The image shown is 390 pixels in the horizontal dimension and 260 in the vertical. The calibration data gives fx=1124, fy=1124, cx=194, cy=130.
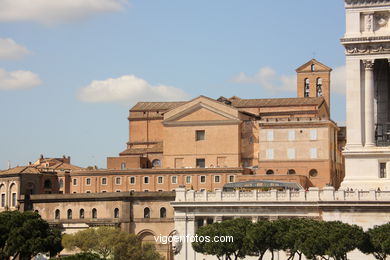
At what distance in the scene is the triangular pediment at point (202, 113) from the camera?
124 metres

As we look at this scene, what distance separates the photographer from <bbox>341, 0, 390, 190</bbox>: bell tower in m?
88.1

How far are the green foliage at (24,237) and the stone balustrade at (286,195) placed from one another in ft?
37.3

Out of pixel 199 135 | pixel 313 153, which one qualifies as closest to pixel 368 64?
pixel 313 153

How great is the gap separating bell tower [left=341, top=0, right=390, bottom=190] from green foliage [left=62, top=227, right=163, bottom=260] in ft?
78.8

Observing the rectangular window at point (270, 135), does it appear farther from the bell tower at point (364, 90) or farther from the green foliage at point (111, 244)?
the bell tower at point (364, 90)

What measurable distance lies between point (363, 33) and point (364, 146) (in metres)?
8.91

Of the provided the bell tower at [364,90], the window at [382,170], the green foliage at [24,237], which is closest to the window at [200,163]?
the green foliage at [24,237]

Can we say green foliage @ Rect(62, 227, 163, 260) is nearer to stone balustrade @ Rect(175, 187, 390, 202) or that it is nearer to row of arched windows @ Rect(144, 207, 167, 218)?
row of arched windows @ Rect(144, 207, 167, 218)

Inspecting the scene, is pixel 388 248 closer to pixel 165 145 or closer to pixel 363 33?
pixel 363 33

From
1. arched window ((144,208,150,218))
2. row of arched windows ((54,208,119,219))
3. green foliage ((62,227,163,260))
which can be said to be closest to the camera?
green foliage ((62,227,163,260))

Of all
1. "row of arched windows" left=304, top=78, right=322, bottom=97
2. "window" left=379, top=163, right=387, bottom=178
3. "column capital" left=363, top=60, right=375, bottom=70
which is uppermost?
"row of arched windows" left=304, top=78, right=322, bottom=97

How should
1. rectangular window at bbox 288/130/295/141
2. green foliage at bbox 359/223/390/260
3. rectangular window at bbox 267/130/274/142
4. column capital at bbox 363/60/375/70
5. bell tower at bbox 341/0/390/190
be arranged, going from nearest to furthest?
green foliage at bbox 359/223/390/260
bell tower at bbox 341/0/390/190
column capital at bbox 363/60/375/70
rectangular window at bbox 288/130/295/141
rectangular window at bbox 267/130/274/142

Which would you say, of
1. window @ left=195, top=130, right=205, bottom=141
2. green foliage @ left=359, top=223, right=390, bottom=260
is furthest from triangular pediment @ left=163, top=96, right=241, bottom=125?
green foliage @ left=359, top=223, right=390, bottom=260

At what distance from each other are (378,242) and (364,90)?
56.0ft
